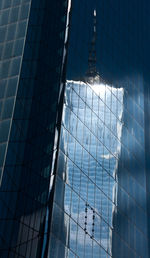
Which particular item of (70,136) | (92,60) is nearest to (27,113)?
(70,136)

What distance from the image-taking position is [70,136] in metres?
56.8

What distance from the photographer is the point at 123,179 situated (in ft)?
220

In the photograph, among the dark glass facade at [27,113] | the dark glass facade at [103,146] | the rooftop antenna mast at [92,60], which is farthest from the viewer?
the rooftop antenna mast at [92,60]

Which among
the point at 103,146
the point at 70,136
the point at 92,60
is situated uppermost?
the point at 92,60

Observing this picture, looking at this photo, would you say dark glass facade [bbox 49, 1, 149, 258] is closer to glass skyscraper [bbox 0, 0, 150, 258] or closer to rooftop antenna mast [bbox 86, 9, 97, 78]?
glass skyscraper [bbox 0, 0, 150, 258]

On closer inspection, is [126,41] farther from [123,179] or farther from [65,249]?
[65,249]

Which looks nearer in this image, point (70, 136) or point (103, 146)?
point (70, 136)

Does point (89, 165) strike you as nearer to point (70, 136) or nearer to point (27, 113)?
point (70, 136)

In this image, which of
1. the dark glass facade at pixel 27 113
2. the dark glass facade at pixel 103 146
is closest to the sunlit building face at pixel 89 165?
the dark glass facade at pixel 103 146

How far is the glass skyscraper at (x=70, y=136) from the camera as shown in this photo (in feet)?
172

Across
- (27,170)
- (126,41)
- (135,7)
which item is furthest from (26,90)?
(135,7)

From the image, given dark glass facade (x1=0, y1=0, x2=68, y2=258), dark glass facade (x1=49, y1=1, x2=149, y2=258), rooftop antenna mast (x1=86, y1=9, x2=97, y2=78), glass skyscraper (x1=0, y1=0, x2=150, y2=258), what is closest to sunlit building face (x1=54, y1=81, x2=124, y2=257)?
dark glass facade (x1=49, y1=1, x2=149, y2=258)

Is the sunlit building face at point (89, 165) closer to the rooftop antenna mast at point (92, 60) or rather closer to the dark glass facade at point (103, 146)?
the dark glass facade at point (103, 146)

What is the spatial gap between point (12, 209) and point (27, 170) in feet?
14.0
